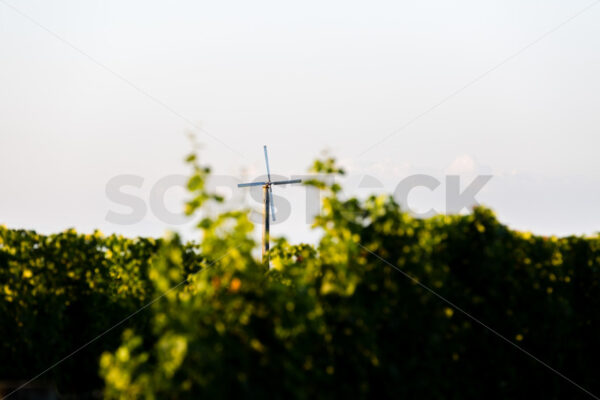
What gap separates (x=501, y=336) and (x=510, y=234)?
1.83 metres

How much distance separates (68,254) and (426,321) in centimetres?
802

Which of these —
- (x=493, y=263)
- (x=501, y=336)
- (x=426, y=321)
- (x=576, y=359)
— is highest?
(x=493, y=263)

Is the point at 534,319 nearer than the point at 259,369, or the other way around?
the point at 259,369

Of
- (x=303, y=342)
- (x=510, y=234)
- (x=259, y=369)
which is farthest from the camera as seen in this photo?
(x=510, y=234)

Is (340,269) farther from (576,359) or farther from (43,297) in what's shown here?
(43,297)

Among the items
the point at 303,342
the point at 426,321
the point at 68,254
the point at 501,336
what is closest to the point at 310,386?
the point at 303,342

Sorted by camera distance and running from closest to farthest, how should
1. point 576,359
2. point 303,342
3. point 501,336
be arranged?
point 303,342 → point 501,336 → point 576,359

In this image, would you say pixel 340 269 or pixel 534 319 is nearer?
pixel 340 269

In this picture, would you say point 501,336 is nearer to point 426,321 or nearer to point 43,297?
point 426,321

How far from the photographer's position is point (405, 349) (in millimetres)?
7457

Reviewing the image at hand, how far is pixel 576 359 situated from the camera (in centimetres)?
1107

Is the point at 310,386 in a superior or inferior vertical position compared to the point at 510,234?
inferior


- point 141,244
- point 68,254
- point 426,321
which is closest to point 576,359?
point 426,321

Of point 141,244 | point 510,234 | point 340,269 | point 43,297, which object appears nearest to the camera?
point 340,269
